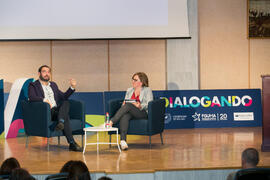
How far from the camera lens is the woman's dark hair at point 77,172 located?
2.84 metres

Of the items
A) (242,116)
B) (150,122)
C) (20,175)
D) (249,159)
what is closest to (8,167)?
(20,175)

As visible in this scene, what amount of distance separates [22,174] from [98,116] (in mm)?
5436

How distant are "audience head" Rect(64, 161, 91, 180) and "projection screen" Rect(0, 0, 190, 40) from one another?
5.67 metres

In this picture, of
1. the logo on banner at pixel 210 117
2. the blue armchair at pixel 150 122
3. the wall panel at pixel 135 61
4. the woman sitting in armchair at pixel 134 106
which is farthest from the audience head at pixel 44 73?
the logo on banner at pixel 210 117

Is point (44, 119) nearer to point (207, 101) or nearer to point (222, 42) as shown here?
point (207, 101)

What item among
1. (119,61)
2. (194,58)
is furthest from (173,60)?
(119,61)

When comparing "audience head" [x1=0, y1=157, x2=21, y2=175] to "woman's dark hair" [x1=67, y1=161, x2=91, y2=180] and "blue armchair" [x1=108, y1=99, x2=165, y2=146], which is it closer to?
"woman's dark hair" [x1=67, y1=161, x2=91, y2=180]

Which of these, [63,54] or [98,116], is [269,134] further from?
[63,54]

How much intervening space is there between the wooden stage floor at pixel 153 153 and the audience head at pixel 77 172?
1667 mm

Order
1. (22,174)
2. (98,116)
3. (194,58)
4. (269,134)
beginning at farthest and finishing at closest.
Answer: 1. (194,58)
2. (98,116)
3. (269,134)
4. (22,174)

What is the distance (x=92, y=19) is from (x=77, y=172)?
19.3ft

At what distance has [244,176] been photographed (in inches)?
112

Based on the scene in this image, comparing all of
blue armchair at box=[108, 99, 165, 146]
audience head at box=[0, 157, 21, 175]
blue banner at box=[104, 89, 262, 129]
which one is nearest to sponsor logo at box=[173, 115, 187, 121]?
blue banner at box=[104, 89, 262, 129]

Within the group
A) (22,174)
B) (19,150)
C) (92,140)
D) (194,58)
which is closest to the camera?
(22,174)
